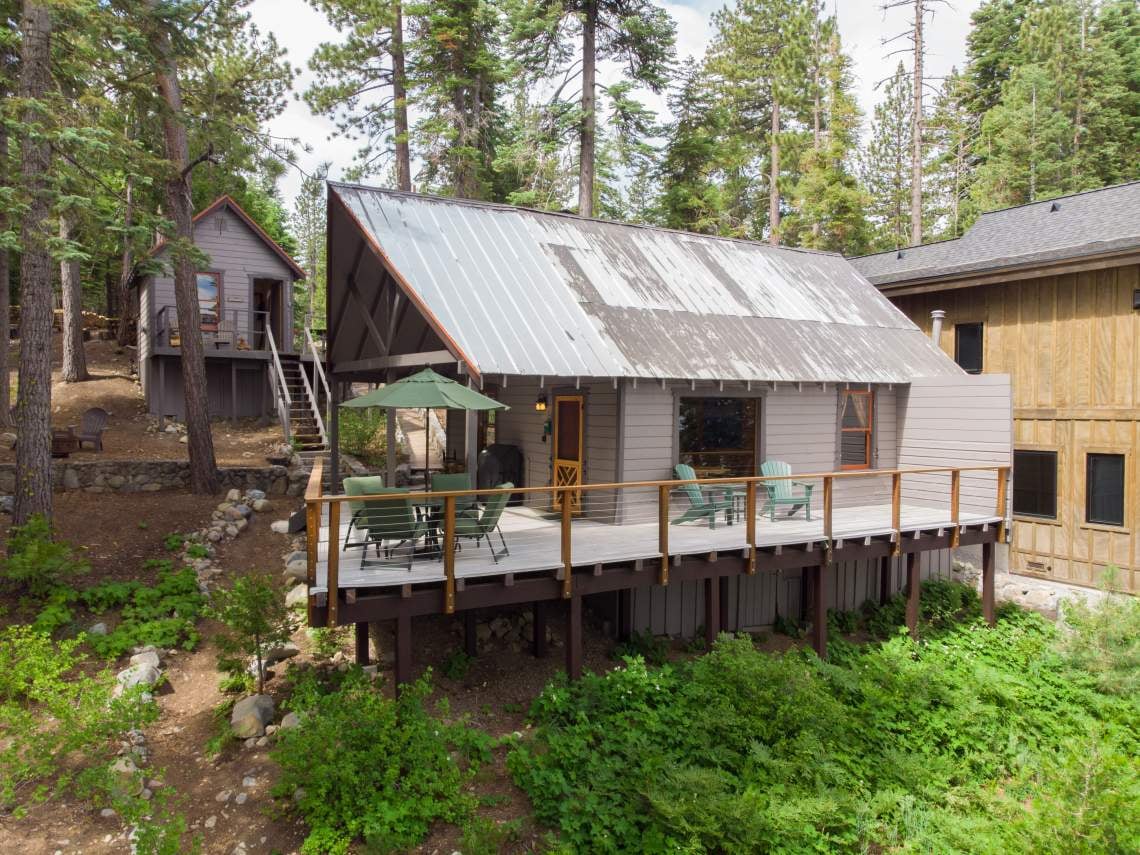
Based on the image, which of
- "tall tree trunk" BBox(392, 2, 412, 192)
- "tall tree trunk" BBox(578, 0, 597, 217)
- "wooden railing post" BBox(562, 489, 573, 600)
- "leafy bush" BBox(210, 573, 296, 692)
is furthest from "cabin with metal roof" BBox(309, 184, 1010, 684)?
"tall tree trunk" BBox(392, 2, 412, 192)

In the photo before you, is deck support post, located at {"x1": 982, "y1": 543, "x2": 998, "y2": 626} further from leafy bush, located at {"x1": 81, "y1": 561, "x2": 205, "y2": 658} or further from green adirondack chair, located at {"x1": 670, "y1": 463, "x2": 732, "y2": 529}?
leafy bush, located at {"x1": 81, "y1": 561, "x2": 205, "y2": 658}

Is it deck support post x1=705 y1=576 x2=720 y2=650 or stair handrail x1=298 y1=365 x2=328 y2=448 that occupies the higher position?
stair handrail x1=298 y1=365 x2=328 y2=448

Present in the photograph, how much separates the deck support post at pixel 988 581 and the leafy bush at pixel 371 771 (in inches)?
351

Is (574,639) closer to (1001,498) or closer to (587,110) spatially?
(1001,498)

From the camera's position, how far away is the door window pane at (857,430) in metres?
12.6

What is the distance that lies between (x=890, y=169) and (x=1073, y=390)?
24.3 metres

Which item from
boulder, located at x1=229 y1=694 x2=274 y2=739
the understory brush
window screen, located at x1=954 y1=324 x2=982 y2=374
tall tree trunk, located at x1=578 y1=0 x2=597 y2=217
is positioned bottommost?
the understory brush

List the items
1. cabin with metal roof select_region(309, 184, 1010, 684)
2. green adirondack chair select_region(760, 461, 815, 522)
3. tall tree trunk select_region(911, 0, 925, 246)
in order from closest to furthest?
cabin with metal roof select_region(309, 184, 1010, 684) → green adirondack chair select_region(760, 461, 815, 522) → tall tree trunk select_region(911, 0, 925, 246)

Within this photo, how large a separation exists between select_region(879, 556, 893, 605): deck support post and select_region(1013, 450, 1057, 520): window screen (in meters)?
3.46

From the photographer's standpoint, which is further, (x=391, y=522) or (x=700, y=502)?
(x=700, y=502)

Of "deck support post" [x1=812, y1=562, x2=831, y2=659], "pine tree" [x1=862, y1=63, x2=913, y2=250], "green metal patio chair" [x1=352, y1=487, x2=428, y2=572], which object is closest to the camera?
"green metal patio chair" [x1=352, y1=487, x2=428, y2=572]

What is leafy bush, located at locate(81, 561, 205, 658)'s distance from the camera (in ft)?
26.4

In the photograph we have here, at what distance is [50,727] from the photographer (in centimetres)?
654

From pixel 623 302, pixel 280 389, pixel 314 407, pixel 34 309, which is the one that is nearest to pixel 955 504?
pixel 623 302
